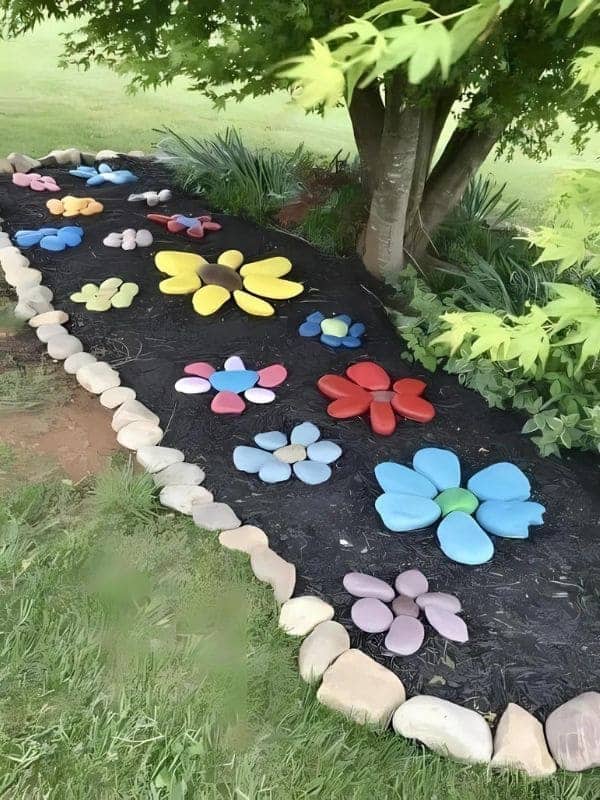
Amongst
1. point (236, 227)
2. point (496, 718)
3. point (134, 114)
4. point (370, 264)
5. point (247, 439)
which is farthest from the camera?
point (134, 114)

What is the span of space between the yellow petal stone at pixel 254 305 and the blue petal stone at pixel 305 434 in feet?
2.46

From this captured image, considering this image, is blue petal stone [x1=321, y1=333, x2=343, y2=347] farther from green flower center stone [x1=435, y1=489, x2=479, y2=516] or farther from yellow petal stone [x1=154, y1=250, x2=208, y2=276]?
green flower center stone [x1=435, y1=489, x2=479, y2=516]

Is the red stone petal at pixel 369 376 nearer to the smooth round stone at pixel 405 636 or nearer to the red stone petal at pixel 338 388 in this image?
the red stone petal at pixel 338 388

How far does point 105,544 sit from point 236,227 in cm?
223

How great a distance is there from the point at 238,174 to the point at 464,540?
2.73 metres

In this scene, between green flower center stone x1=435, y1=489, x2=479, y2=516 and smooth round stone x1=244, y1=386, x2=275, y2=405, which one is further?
smooth round stone x1=244, y1=386, x2=275, y2=405

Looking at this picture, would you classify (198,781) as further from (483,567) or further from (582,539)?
(582,539)

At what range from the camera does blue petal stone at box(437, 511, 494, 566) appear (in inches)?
74.7

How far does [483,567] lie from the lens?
1894mm

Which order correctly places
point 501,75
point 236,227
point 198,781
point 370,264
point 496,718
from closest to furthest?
point 198,781 → point 496,718 → point 501,75 → point 370,264 → point 236,227

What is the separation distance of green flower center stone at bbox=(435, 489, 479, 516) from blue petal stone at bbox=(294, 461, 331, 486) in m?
0.35

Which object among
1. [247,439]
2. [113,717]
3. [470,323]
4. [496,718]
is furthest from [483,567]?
[113,717]

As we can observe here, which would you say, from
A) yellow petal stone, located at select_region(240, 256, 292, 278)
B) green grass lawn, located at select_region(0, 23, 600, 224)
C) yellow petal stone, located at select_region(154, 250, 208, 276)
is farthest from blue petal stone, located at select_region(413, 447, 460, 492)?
green grass lawn, located at select_region(0, 23, 600, 224)

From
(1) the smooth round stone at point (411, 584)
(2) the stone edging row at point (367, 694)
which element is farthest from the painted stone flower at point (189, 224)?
(1) the smooth round stone at point (411, 584)
